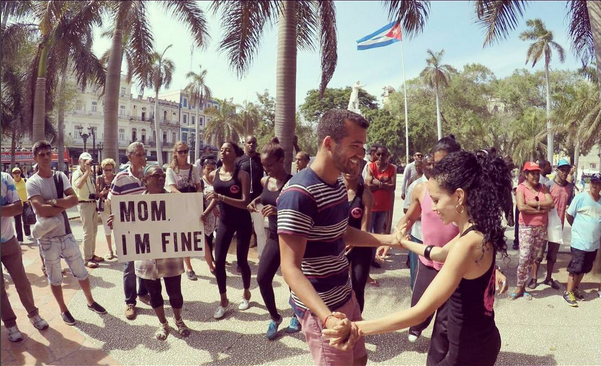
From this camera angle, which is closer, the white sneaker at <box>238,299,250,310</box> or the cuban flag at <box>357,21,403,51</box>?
the white sneaker at <box>238,299,250,310</box>

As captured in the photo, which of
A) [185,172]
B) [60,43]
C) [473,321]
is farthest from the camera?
[60,43]

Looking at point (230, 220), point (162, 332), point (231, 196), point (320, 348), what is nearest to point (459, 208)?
point (320, 348)

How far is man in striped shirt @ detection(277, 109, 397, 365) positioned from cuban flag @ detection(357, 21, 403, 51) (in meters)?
17.6

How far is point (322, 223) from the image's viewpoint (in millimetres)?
2168

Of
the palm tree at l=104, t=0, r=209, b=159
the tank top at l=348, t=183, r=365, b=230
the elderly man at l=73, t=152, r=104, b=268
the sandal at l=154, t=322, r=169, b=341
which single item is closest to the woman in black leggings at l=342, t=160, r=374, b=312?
the tank top at l=348, t=183, r=365, b=230

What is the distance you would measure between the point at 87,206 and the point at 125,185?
8.19 ft

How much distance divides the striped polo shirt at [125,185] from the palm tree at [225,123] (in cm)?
3330

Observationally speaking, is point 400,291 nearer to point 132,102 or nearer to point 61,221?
point 61,221

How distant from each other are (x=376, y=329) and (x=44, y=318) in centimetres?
393

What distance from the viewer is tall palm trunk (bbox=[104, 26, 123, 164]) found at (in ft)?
33.6

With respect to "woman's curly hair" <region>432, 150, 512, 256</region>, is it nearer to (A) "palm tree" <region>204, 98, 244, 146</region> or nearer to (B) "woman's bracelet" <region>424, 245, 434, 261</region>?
(B) "woman's bracelet" <region>424, 245, 434, 261</region>

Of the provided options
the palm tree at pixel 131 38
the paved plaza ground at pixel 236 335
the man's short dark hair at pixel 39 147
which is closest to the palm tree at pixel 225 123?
the palm tree at pixel 131 38

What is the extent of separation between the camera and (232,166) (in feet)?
15.5

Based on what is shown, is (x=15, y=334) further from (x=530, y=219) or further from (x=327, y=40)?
(x=327, y=40)
